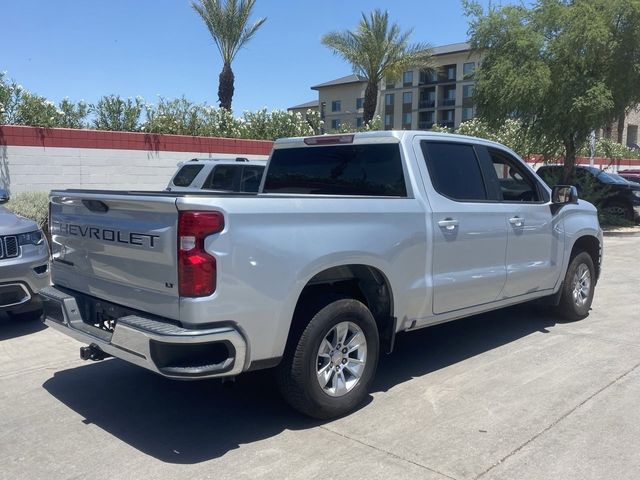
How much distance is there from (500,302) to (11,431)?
420 cm

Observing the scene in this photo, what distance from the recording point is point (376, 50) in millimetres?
28188

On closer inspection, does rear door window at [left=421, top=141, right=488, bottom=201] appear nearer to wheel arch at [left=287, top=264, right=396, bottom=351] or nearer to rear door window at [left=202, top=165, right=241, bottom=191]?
wheel arch at [left=287, top=264, right=396, bottom=351]

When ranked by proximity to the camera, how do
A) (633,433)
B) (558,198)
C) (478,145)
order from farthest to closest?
(558,198)
(478,145)
(633,433)

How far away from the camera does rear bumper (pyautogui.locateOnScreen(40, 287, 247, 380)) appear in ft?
11.8

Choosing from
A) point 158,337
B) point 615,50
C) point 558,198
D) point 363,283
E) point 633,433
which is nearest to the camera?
point 158,337

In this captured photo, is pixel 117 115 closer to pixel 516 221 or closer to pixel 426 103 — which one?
pixel 516 221

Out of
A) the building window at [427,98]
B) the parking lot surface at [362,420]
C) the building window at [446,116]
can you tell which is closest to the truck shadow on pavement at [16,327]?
the parking lot surface at [362,420]

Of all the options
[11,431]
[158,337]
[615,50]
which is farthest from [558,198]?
[615,50]

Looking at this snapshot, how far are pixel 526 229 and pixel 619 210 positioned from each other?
52.0 feet

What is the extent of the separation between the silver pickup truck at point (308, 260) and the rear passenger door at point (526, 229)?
22mm

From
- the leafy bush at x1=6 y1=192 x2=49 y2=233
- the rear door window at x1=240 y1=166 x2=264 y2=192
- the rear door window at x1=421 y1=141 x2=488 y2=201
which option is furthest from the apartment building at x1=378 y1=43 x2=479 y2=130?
the rear door window at x1=421 y1=141 x2=488 y2=201

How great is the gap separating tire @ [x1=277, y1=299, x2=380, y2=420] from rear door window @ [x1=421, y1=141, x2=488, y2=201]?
1.43 meters

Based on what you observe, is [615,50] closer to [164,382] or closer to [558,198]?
[558,198]

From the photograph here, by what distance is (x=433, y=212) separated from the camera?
500 cm
